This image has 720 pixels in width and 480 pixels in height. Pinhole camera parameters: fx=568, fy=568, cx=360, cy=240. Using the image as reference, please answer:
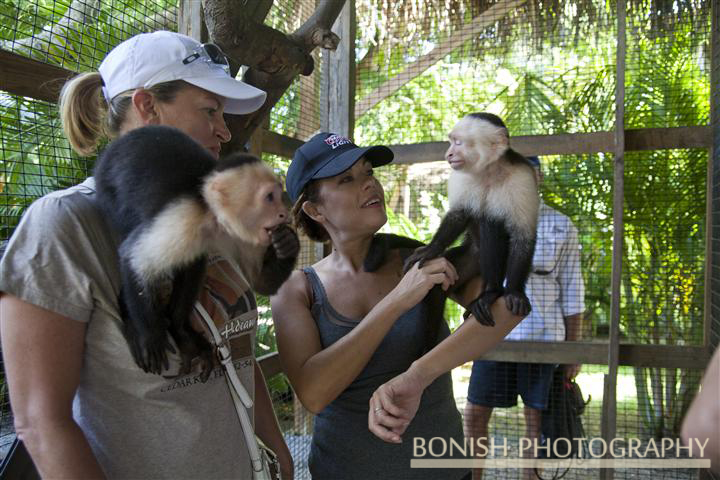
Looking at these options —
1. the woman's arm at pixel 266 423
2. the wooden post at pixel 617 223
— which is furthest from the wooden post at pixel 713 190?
the woman's arm at pixel 266 423

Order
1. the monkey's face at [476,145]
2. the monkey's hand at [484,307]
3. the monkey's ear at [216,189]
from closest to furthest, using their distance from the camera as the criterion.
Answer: the monkey's ear at [216,189] → the monkey's hand at [484,307] → the monkey's face at [476,145]

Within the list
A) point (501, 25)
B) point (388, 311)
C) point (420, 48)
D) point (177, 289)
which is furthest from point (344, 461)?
point (420, 48)

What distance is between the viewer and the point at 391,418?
49.9 inches

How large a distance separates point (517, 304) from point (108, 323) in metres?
1.06

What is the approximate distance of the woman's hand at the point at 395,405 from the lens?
4.15 ft

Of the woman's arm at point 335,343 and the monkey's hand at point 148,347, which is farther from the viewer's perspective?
the woman's arm at point 335,343

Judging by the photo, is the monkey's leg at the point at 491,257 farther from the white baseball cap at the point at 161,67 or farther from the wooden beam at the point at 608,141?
the wooden beam at the point at 608,141

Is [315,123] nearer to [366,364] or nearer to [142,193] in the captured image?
[366,364]

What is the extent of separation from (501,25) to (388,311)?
319cm

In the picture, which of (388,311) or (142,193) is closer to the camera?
(142,193)

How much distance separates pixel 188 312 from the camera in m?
1.01

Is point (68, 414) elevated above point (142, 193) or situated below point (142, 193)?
below

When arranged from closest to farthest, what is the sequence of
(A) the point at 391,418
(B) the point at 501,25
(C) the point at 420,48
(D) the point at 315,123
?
1. (A) the point at 391,418
2. (D) the point at 315,123
3. (B) the point at 501,25
4. (C) the point at 420,48

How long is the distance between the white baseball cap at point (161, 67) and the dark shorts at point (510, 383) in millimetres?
2365
